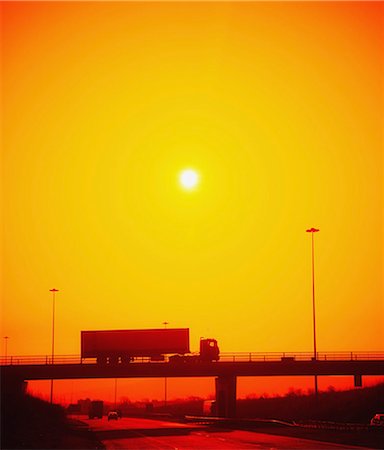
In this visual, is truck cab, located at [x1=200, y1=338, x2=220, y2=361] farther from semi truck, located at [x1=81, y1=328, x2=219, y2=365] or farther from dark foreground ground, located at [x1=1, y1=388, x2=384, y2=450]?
dark foreground ground, located at [x1=1, y1=388, x2=384, y2=450]

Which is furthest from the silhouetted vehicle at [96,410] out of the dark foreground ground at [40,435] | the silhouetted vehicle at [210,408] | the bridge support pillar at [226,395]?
the dark foreground ground at [40,435]

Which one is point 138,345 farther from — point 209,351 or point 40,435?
point 40,435

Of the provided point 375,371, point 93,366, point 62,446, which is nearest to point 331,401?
point 375,371

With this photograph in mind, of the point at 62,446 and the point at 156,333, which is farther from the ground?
the point at 156,333

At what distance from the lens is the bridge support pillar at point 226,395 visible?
8688 cm

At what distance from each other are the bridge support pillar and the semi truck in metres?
3.13

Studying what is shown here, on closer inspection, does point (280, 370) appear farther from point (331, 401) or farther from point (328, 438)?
point (328, 438)

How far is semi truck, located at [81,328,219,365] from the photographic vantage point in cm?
8531

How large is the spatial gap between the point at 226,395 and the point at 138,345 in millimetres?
12555

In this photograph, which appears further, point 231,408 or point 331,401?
point 331,401

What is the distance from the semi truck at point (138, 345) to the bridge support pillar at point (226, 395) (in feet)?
10.3

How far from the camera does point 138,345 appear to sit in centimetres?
8569

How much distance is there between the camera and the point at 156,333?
86.3 m

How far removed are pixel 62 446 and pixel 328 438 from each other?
1563cm
